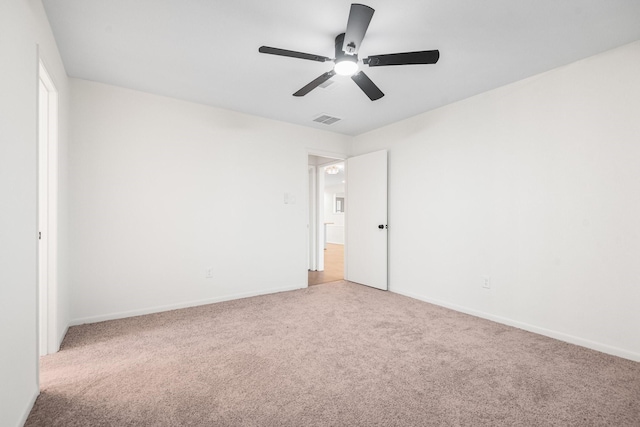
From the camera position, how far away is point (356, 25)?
68.6 inches

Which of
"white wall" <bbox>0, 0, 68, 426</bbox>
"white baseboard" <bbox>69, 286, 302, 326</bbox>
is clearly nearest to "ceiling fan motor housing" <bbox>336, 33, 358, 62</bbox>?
"white wall" <bbox>0, 0, 68, 426</bbox>

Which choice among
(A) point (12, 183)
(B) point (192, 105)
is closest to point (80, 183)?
(B) point (192, 105)

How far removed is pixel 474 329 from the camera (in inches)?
113

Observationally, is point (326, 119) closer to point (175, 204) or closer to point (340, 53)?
point (340, 53)

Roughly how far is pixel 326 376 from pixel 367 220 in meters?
2.87

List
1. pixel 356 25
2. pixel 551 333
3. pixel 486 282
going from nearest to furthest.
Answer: pixel 356 25
pixel 551 333
pixel 486 282

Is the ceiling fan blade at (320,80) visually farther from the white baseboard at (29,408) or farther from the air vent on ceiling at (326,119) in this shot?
the white baseboard at (29,408)

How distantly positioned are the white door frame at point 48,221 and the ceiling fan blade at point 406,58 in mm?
2486

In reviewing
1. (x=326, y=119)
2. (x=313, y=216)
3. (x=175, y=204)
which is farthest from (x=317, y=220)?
(x=175, y=204)

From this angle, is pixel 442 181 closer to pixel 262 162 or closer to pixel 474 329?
pixel 474 329

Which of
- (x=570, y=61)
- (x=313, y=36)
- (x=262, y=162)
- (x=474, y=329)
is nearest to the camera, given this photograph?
(x=313, y=36)

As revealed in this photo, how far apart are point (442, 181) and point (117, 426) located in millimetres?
3685

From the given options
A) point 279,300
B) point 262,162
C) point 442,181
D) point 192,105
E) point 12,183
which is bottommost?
point 279,300

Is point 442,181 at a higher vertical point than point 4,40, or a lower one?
lower
